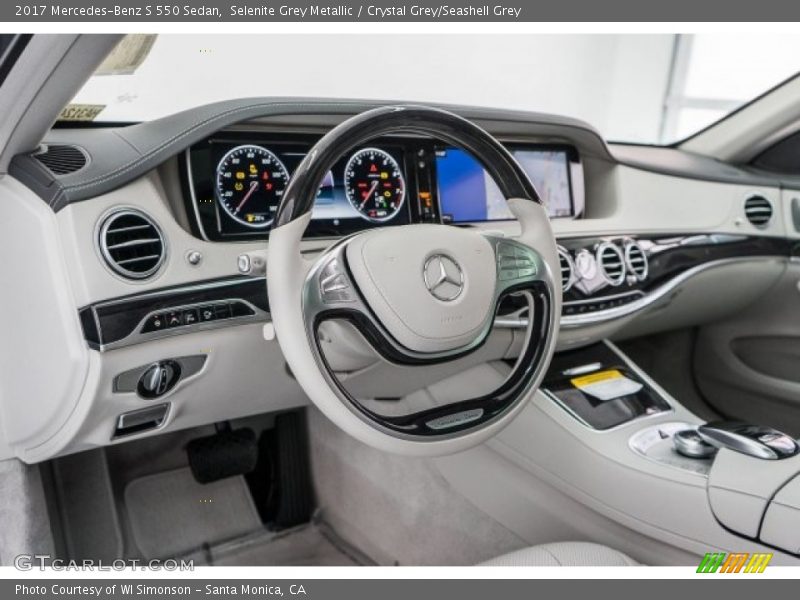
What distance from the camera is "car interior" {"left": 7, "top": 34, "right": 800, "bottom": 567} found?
937mm

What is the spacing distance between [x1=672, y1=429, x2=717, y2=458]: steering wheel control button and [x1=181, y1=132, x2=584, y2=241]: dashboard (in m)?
0.56

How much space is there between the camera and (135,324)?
1023 millimetres

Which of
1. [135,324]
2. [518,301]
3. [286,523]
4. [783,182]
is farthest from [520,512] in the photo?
[783,182]

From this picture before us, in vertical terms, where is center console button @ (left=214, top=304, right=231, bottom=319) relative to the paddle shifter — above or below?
above

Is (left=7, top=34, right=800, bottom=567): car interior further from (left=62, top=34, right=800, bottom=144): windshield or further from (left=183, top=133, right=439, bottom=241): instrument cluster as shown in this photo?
(left=62, top=34, right=800, bottom=144): windshield

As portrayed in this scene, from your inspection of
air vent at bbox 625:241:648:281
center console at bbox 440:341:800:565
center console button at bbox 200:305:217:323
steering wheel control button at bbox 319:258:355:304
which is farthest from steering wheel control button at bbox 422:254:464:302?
air vent at bbox 625:241:648:281

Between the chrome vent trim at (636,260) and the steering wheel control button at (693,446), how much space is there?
0.44m

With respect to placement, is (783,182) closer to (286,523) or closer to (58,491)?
(286,523)

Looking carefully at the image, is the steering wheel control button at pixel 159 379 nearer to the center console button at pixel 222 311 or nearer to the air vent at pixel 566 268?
the center console button at pixel 222 311

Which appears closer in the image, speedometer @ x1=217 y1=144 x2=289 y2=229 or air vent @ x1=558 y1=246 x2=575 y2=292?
speedometer @ x1=217 y1=144 x2=289 y2=229

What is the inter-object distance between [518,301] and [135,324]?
2.22 feet

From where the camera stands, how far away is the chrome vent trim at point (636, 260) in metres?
1.59

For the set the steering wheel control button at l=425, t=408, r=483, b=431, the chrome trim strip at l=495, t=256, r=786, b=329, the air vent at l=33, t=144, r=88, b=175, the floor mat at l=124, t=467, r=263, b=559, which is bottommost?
the floor mat at l=124, t=467, r=263, b=559

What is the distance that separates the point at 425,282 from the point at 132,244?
44 centimetres
